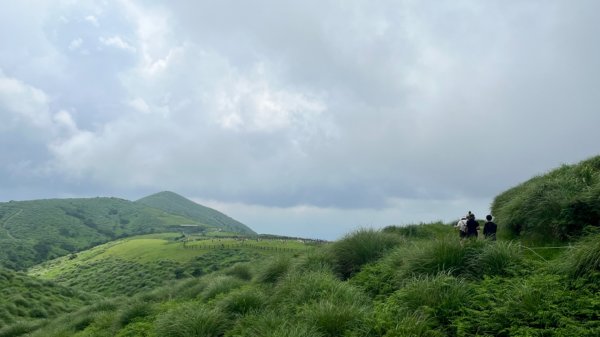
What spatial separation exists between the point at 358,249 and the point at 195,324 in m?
5.54

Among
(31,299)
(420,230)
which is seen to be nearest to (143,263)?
(31,299)

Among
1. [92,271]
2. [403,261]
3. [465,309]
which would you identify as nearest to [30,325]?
[403,261]

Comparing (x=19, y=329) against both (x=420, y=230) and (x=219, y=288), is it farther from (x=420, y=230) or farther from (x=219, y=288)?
(x=420, y=230)

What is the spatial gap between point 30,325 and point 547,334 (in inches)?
1023

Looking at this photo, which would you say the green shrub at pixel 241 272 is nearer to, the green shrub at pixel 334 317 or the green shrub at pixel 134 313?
the green shrub at pixel 134 313

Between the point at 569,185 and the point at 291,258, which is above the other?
the point at 569,185

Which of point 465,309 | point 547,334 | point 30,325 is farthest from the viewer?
point 30,325

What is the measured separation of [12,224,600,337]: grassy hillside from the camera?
6.70 m

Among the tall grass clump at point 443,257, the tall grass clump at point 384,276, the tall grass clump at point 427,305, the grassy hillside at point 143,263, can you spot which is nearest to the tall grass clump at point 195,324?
the tall grass clump at point 384,276

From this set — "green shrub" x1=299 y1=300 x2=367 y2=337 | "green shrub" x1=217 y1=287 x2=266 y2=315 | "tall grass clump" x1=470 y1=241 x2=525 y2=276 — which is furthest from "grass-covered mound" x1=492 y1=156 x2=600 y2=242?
"green shrub" x1=217 y1=287 x2=266 y2=315

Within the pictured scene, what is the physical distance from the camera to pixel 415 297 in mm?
8102

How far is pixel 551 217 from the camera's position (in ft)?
40.8

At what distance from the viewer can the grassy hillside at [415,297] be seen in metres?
6.70

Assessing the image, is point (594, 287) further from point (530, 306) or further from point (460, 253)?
point (460, 253)
